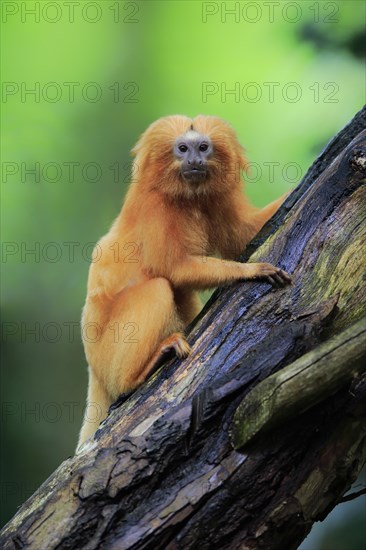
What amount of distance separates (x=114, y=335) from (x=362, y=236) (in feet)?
4.59

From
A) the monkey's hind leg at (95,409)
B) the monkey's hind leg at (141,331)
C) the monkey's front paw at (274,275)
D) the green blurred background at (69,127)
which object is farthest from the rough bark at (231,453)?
the green blurred background at (69,127)

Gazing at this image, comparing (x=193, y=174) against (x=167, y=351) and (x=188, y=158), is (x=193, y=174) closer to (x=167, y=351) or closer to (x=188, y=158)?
(x=188, y=158)

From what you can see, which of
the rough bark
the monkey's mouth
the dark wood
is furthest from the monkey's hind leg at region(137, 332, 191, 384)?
the monkey's mouth

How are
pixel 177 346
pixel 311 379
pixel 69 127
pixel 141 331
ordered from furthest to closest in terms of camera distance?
1. pixel 69 127
2. pixel 141 331
3. pixel 177 346
4. pixel 311 379

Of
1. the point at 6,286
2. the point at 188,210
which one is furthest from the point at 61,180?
the point at 188,210

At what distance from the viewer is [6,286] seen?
528cm

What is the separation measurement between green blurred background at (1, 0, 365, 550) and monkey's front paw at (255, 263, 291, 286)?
242cm

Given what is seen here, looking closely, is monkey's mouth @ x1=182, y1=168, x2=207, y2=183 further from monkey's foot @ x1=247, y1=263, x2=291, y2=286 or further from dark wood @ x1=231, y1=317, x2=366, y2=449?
dark wood @ x1=231, y1=317, x2=366, y2=449

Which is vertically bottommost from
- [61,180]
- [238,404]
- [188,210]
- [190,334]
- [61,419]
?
→ [61,419]

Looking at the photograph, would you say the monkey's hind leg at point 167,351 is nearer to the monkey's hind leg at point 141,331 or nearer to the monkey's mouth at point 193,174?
the monkey's hind leg at point 141,331

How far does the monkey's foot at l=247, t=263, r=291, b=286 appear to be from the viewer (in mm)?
2932

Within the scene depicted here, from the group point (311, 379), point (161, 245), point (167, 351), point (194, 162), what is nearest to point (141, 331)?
point (167, 351)

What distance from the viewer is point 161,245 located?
3457 mm

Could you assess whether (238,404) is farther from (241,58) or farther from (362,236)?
(241,58)
